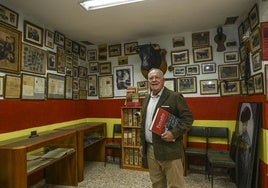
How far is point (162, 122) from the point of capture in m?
1.94

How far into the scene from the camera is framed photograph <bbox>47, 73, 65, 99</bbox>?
11.2ft

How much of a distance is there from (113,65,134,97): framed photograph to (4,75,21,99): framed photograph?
2.06 metres

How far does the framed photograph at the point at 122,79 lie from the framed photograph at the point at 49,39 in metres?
1.45

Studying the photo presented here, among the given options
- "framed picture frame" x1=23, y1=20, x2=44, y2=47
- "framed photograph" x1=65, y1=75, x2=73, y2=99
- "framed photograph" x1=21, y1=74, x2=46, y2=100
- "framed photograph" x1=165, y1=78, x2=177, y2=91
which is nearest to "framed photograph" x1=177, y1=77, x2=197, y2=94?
"framed photograph" x1=165, y1=78, x2=177, y2=91

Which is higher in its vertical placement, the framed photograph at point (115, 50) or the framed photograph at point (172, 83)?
the framed photograph at point (115, 50)

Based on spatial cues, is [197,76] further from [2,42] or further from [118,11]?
[2,42]

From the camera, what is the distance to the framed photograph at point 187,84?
12.7ft

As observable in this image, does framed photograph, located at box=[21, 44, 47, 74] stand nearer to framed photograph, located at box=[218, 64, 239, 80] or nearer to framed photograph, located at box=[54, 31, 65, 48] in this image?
framed photograph, located at box=[54, 31, 65, 48]

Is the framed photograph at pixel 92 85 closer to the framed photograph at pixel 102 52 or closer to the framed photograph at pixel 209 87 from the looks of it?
the framed photograph at pixel 102 52

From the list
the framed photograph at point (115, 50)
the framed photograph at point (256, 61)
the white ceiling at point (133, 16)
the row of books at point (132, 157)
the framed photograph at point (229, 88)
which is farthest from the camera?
the framed photograph at point (115, 50)

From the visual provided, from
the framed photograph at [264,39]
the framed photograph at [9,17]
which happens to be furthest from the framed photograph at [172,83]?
the framed photograph at [9,17]

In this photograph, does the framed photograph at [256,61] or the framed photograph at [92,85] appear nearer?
the framed photograph at [256,61]

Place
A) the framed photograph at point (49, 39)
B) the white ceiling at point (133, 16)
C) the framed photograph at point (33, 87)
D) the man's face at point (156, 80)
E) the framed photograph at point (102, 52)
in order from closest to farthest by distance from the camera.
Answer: the man's face at point (156, 80)
the white ceiling at point (133, 16)
the framed photograph at point (33, 87)
the framed photograph at point (49, 39)
the framed photograph at point (102, 52)

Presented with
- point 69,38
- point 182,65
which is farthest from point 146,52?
point 69,38
